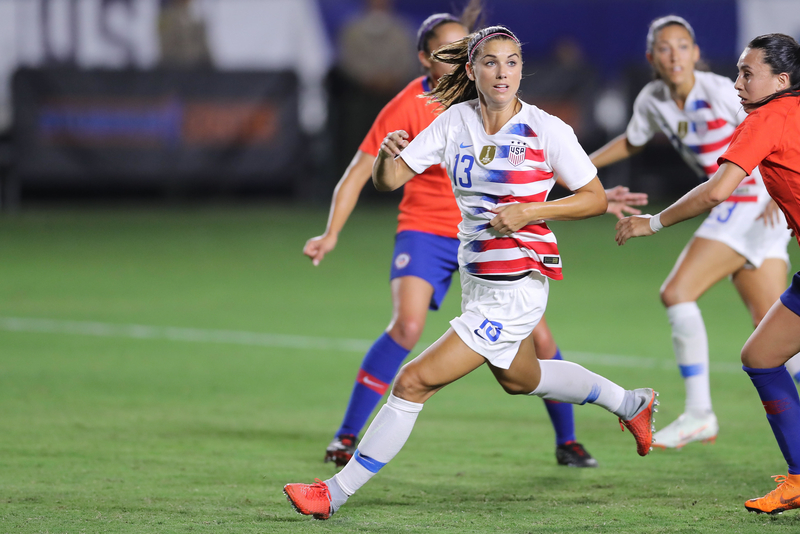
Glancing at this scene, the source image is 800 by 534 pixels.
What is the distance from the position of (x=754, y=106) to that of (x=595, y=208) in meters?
0.78

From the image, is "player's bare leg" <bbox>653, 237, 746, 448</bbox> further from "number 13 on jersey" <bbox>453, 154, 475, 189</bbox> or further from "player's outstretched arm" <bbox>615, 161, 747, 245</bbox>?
"number 13 on jersey" <bbox>453, 154, 475, 189</bbox>

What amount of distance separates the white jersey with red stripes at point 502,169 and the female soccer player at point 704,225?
166cm

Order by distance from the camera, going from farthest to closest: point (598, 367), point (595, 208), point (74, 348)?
1. point (74, 348)
2. point (598, 367)
3. point (595, 208)

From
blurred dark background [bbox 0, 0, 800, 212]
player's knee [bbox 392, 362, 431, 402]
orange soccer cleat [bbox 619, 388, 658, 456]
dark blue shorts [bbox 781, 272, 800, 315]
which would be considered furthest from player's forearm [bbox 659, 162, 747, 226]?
blurred dark background [bbox 0, 0, 800, 212]

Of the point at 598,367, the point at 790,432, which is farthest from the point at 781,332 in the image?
the point at 598,367

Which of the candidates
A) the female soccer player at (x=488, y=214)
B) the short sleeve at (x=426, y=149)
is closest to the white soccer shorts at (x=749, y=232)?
the female soccer player at (x=488, y=214)

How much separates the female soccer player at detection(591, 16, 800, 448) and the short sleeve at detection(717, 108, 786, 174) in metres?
1.68

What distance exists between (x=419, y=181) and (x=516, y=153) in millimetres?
1610

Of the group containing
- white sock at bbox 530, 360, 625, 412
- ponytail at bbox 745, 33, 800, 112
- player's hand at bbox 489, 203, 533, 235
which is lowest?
white sock at bbox 530, 360, 625, 412

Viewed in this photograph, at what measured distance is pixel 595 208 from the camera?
4.41 meters

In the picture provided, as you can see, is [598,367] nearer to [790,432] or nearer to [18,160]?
[790,432]

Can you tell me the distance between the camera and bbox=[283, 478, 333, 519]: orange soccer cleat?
4.52m

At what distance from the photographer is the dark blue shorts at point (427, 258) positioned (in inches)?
227

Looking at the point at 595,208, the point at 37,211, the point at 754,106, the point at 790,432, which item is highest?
the point at 754,106
